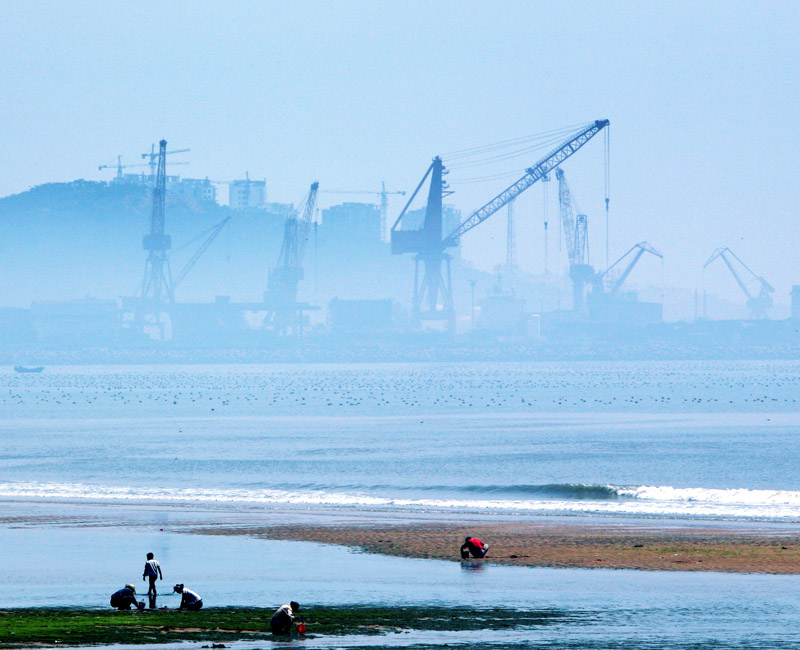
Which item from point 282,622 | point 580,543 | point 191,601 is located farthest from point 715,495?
point 282,622

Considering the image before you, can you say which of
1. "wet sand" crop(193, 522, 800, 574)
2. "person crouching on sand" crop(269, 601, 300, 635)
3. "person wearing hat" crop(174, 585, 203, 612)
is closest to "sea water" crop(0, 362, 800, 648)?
"wet sand" crop(193, 522, 800, 574)

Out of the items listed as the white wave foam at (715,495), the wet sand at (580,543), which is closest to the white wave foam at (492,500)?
the white wave foam at (715,495)

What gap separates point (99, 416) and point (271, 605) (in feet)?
248

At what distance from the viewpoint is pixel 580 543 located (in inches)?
1055

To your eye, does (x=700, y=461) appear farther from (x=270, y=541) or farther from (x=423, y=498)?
(x=270, y=541)

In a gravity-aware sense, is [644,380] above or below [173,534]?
above

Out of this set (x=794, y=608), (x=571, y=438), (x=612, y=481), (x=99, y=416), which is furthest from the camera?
(x=99, y=416)

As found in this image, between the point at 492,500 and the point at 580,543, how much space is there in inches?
479

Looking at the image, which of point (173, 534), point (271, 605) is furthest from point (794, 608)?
point (173, 534)

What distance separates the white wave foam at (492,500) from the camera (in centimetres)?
3522

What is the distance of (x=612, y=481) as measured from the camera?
4553 cm

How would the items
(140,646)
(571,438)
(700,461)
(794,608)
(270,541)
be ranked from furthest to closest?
(571,438) → (700,461) → (270,541) → (794,608) → (140,646)

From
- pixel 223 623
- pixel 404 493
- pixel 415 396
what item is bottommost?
pixel 223 623

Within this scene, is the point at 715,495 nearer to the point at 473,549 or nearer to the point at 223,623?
the point at 473,549
